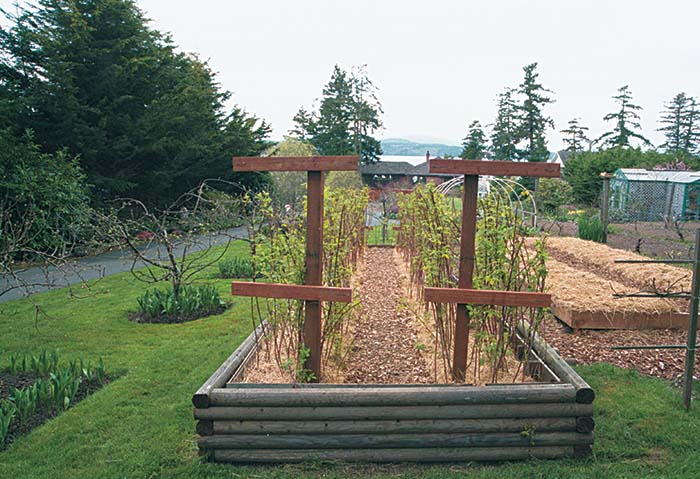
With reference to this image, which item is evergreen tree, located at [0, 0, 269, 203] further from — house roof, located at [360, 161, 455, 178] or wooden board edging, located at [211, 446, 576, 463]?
house roof, located at [360, 161, 455, 178]

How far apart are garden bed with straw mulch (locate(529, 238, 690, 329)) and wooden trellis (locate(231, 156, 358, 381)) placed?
2.83 metres

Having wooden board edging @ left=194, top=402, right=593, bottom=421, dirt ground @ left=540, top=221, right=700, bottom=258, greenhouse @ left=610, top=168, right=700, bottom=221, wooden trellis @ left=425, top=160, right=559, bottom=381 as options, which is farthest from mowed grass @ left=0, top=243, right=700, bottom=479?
greenhouse @ left=610, top=168, right=700, bottom=221

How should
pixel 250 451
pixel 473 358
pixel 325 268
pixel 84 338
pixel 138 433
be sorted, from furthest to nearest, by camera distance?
pixel 84 338 < pixel 325 268 < pixel 473 358 < pixel 138 433 < pixel 250 451

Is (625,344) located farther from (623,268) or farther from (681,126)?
(681,126)

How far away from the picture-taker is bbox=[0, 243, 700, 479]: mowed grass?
117 inches

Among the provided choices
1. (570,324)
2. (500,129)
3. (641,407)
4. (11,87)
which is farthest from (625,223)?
(500,129)

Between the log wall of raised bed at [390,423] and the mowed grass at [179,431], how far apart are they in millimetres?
80

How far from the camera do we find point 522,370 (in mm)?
3912

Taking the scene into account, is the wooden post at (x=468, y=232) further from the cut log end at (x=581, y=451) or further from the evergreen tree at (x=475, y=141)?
the evergreen tree at (x=475, y=141)


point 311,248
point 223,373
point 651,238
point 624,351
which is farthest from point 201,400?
point 651,238

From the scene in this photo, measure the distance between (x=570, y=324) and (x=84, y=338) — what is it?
17.7 feet

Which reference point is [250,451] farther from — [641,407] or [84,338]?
[84,338]

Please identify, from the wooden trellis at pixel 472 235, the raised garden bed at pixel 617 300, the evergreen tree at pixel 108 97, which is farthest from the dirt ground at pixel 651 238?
the evergreen tree at pixel 108 97

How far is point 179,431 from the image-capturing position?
3.49 metres
